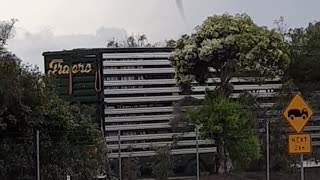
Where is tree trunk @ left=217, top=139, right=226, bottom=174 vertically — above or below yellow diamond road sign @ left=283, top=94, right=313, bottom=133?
below

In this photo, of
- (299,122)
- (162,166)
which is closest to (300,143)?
(299,122)

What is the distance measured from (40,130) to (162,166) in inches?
199

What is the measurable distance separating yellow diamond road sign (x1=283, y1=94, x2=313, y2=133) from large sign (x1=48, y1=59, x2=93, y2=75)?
14428 millimetres

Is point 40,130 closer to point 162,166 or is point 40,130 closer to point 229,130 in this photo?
point 162,166

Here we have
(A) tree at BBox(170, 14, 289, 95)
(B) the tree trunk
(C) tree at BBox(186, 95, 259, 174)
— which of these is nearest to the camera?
(C) tree at BBox(186, 95, 259, 174)

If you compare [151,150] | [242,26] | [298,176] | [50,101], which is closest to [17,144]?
[50,101]

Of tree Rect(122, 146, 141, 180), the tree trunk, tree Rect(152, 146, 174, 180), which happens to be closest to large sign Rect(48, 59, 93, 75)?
tree Rect(122, 146, 141, 180)

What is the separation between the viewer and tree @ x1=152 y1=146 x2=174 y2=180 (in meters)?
23.3

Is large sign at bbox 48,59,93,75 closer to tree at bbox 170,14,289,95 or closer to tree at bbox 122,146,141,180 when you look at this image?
tree at bbox 170,14,289,95

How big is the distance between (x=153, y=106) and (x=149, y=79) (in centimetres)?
112

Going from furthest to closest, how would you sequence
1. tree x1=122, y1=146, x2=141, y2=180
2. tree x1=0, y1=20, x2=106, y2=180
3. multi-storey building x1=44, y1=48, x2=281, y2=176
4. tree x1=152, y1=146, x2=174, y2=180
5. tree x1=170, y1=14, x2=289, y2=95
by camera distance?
multi-storey building x1=44, y1=48, x2=281, y2=176 → tree x1=170, y1=14, x2=289, y2=95 → tree x1=152, y1=146, x2=174, y2=180 → tree x1=122, y1=146, x2=141, y2=180 → tree x1=0, y1=20, x2=106, y2=180

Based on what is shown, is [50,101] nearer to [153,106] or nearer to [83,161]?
[83,161]

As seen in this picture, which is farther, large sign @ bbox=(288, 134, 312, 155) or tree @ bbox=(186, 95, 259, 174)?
tree @ bbox=(186, 95, 259, 174)

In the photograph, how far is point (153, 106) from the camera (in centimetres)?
2902
